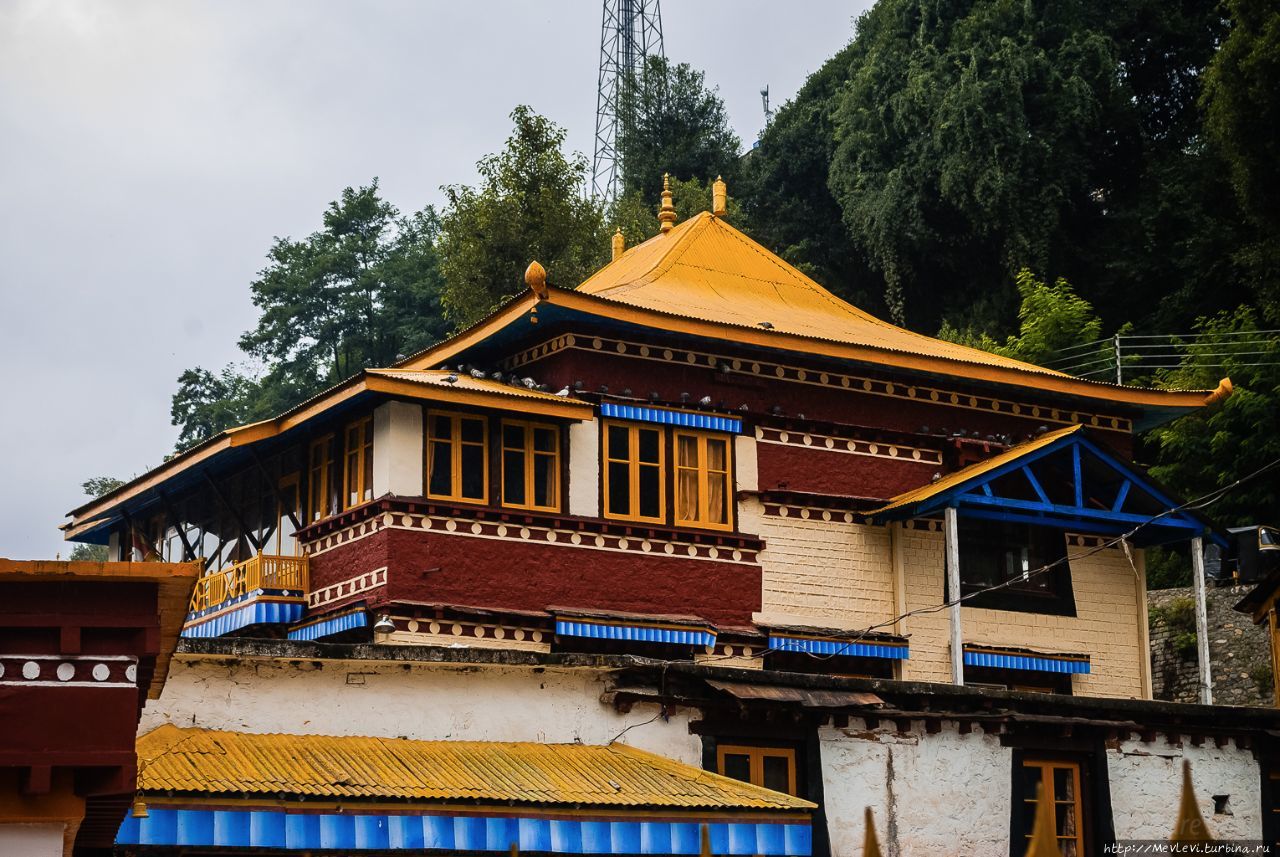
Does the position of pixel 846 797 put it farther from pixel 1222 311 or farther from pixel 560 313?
pixel 1222 311

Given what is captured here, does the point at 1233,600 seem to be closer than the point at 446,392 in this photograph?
No

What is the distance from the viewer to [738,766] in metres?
17.8

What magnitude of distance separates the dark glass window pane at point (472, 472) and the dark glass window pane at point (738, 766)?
5.11m

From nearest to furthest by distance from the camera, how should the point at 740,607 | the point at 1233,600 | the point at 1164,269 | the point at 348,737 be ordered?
the point at 348,737 < the point at 740,607 < the point at 1233,600 < the point at 1164,269

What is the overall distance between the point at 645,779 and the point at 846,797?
2736 millimetres

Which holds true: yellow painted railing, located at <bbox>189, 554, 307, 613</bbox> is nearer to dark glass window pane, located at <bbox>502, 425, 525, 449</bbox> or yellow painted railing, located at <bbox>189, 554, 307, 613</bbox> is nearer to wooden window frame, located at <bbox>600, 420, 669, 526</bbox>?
dark glass window pane, located at <bbox>502, 425, 525, 449</bbox>

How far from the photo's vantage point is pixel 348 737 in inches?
628

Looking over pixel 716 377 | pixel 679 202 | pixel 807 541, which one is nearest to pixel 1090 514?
pixel 807 541

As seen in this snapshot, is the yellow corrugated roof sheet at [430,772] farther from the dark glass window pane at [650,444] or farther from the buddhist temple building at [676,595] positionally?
the dark glass window pane at [650,444]

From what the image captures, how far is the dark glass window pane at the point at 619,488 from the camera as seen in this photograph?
2225 cm

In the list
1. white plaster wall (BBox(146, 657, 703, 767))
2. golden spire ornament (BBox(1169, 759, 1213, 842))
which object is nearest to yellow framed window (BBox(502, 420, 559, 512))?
white plaster wall (BBox(146, 657, 703, 767))

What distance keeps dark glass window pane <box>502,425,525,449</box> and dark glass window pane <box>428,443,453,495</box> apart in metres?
0.73

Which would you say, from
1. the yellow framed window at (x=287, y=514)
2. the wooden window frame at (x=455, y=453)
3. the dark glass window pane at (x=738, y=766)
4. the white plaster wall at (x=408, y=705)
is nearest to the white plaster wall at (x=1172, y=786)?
the dark glass window pane at (x=738, y=766)

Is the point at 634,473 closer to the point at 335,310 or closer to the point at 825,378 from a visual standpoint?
the point at 825,378
